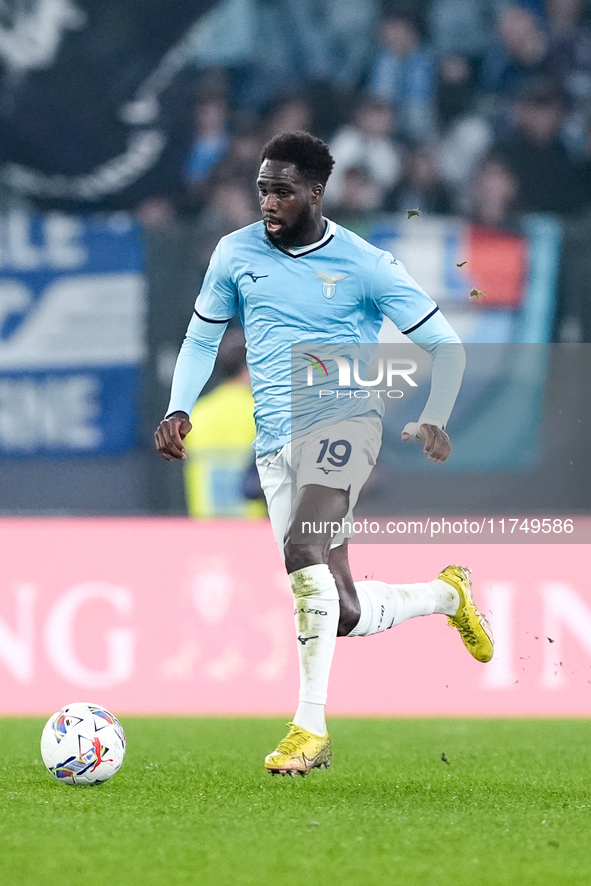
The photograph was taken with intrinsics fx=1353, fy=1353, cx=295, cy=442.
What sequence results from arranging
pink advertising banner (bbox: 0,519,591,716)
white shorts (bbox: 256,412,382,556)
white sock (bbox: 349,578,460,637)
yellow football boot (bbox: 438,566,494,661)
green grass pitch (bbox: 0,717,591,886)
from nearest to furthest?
1. green grass pitch (bbox: 0,717,591,886)
2. white shorts (bbox: 256,412,382,556)
3. white sock (bbox: 349,578,460,637)
4. yellow football boot (bbox: 438,566,494,661)
5. pink advertising banner (bbox: 0,519,591,716)

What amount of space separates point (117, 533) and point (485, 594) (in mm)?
2163

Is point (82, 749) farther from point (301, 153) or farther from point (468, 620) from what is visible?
point (301, 153)

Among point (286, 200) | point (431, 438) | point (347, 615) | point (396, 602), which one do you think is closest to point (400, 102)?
point (286, 200)

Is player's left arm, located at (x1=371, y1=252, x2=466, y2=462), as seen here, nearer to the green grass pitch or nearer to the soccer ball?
the green grass pitch

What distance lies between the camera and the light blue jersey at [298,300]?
16.1 feet

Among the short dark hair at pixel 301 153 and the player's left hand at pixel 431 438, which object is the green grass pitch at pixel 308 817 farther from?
the short dark hair at pixel 301 153

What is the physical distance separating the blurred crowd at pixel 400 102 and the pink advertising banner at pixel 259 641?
3966 mm

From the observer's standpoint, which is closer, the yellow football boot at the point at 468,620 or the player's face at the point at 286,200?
the player's face at the point at 286,200

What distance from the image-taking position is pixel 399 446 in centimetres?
860

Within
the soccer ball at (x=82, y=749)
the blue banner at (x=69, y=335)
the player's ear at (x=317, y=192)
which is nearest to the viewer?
the soccer ball at (x=82, y=749)

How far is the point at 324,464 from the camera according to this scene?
4.76 meters

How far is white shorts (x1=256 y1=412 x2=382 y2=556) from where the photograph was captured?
4.76m

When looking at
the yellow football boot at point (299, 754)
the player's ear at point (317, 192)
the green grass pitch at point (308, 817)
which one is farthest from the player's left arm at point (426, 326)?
the green grass pitch at point (308, 817)

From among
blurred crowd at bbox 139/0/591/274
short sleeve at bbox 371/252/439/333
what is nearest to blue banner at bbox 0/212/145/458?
blurred crowd at bbox 139/0/591/274
